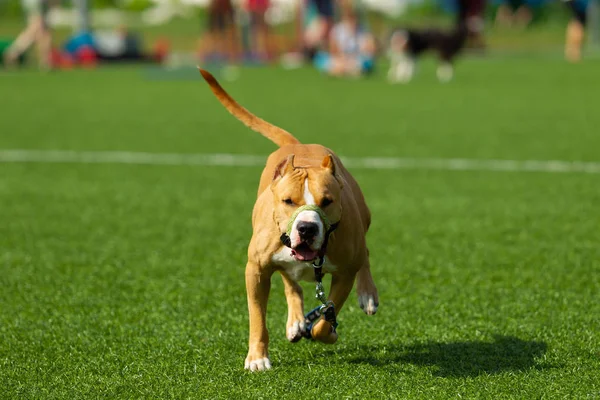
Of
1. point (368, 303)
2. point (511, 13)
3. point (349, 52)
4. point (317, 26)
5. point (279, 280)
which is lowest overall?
point (511, 13)

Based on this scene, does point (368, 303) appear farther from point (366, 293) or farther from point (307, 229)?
point (307, 229)

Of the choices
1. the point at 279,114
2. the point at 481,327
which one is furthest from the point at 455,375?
the point at 279,114

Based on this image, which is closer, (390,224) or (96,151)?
(390,224)

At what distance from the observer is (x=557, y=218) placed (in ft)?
23.0

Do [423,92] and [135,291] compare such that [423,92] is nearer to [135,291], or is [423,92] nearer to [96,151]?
[96,151]

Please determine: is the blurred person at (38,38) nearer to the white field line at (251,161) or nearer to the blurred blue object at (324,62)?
the blurred blue object at (324,62)

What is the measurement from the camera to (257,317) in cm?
398

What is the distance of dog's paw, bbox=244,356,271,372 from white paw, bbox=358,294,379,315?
53 centimetres

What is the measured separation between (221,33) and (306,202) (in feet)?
80.1

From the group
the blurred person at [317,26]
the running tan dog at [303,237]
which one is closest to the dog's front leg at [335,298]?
the running tan dog at [303,237]

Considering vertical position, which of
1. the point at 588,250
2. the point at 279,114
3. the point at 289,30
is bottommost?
the point at 289,30

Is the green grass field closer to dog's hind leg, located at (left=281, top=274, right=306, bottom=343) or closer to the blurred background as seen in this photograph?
dog's hind leg, located at (left=281, top=274, right=306, bottom=343)

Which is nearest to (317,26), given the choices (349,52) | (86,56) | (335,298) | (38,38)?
(349,52)

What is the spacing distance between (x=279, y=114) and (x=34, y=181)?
569cm
